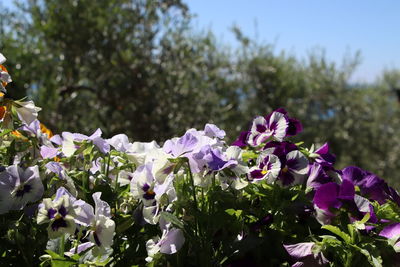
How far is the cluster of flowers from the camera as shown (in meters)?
1.10

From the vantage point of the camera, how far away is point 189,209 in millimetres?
1117

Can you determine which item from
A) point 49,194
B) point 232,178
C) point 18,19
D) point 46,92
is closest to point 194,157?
point 232,178

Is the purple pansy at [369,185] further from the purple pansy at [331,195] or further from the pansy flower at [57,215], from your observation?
the pansy flower at [57,215]

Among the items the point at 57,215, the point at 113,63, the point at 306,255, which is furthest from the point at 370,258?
the point at 113,63

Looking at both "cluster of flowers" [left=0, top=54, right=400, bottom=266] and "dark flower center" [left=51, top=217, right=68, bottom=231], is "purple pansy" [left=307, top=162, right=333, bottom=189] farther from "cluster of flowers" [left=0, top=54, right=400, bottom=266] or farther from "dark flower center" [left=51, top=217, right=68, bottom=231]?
"dark flower center" [left=51, top=217, right=68, bottom=231]

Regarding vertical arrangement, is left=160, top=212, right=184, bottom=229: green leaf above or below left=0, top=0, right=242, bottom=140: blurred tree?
below

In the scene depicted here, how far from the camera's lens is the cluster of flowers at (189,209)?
3.60 feet

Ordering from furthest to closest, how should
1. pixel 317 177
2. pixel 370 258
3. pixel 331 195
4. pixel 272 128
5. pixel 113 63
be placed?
pixel 113 63, pixel 272 128, pixel 317 177, pixel 331 195, pixel 370 258

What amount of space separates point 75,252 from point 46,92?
344cm

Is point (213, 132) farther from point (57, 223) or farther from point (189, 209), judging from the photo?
point (57, 223)

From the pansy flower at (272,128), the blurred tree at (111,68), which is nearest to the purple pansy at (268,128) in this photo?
the pansy flower at (272,128)

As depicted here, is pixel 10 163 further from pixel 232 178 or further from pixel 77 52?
pixel 77 52

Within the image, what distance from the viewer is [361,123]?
8852mm

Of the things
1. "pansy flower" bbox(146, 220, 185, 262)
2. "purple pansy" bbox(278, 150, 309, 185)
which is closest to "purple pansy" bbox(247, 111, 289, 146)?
"purple pansy" bbox(278, 150, 309, 185)
